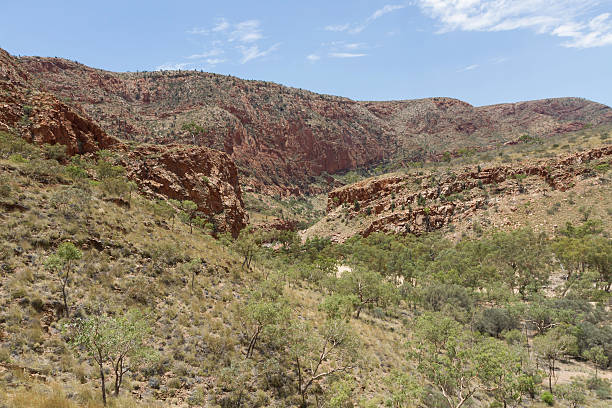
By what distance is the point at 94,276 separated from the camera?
13102 mm

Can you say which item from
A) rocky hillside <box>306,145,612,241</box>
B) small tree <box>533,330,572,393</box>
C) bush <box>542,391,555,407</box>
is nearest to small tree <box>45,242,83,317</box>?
bush <box>542,391,555,407</box>

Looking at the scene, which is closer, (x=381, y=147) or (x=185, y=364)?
(x=185, y=364)

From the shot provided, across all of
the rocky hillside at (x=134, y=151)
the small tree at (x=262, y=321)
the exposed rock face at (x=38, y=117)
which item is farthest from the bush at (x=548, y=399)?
the exposed rock face at (x=38, y=117)

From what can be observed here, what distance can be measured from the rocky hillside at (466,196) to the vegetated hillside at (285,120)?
1366 inches

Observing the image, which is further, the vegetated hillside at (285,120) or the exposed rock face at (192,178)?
the vegetated hillside at (285,120)

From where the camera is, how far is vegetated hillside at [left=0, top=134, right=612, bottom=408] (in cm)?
920

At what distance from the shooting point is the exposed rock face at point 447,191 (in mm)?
49031

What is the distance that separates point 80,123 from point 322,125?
10226cm

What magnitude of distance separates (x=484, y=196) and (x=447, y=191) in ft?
22.7

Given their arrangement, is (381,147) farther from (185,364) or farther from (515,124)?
(185,364)

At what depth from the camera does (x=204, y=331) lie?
13.2 meters

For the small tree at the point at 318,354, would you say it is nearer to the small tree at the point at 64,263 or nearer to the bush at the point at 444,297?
the small tree at the point at 64,263

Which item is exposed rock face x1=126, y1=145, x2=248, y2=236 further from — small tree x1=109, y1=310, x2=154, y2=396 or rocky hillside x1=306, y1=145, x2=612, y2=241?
small tree x1=109, y1=310, x2=154, y2=396

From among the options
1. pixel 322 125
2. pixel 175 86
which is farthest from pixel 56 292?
pixel 322 125
